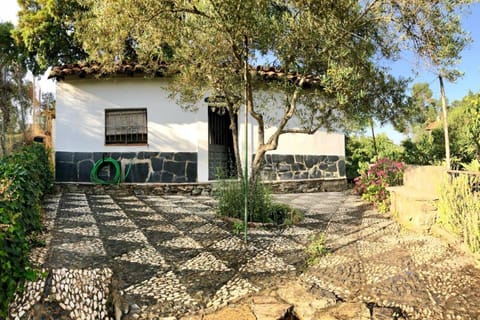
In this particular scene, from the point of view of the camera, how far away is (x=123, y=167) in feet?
26.0

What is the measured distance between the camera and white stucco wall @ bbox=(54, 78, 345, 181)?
7.97 meters

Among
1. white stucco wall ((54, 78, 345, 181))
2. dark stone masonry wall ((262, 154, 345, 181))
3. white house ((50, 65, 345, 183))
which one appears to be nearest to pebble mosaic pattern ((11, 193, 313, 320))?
white house ((50, 65, 345, 183))

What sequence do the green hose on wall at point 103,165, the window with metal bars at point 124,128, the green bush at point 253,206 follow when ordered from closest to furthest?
the green bush at point 253,206
the green hose on wall at point 103,165
the window with metal bars at point 124,128

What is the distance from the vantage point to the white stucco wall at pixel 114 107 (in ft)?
26.2

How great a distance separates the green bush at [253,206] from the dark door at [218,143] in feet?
10.7

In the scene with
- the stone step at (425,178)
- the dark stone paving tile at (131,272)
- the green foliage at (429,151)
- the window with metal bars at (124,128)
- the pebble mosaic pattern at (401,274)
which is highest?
the window with metal bars at (124,128)

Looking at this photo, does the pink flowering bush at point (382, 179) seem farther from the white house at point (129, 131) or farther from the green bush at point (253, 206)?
the white house at point (129, 131)

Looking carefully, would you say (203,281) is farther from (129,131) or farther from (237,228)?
(129,131)

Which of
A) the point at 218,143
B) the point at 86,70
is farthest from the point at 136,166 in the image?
the point at 86,70

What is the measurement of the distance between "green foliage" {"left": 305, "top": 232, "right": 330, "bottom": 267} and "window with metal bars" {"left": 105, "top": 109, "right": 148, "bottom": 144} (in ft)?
17.8

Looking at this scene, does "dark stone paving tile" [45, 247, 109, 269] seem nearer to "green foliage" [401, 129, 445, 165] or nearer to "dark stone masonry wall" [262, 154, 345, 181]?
"dark stone masonry wall" [262, 154, 345, 181]

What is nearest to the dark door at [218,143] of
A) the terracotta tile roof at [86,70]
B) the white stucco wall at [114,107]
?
the white stucco wall at [114,107]

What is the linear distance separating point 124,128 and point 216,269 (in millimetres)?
6015

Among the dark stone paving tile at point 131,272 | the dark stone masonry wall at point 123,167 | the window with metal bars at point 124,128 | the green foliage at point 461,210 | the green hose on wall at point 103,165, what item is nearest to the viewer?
the dark stone paving tile at point 131,272
